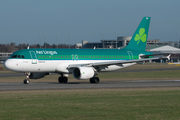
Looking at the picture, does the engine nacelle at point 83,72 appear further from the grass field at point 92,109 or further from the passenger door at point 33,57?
the grass field at point 92,109

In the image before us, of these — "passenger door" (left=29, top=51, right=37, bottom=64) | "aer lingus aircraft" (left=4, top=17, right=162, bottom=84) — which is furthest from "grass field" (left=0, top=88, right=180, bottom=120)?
"passenger door" (left=29, top=51, right=37, bottom=64)

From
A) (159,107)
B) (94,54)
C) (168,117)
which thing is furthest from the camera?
(94,54)

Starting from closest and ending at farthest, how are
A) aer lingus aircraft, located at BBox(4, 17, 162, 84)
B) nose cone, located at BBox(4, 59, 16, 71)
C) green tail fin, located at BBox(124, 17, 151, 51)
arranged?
1. nose cone, located at BBox(4, 59, 16, 71)
2. aer lingus aircraft, located at BBox(4, 17, 162, 84)
3. green tail fin, located at BBox(124, 17, 151, 51)

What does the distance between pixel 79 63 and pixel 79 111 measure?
24062 mm

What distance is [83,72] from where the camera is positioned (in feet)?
119

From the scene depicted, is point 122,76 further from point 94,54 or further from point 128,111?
point 128,111

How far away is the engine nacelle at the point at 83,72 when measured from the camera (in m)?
36.2

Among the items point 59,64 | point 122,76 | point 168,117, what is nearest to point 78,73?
point 59,64

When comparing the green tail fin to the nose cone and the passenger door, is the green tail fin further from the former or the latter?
the nose cone

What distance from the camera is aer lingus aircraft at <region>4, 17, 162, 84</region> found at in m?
36.5

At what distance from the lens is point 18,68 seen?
3591cm

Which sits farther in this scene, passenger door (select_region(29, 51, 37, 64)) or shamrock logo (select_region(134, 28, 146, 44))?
shamrock logo (select_region(134, 28, 146, 44))

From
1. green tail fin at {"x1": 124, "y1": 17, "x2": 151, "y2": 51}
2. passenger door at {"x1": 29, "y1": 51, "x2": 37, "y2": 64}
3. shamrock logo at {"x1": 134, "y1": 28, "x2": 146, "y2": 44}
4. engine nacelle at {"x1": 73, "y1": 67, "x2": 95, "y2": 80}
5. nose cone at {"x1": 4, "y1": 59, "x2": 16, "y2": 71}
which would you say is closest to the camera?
nose cone at {"x1": 4, "y1": 59, "x2": 16, "y2": 71}

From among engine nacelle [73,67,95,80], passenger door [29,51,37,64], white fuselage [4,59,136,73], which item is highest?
passenger door [29,51,37,64]
